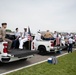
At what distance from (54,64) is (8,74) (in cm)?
305

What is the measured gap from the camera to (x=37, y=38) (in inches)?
542

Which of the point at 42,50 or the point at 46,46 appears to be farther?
the point at 42,50

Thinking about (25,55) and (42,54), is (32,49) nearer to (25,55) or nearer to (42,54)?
(25,55)

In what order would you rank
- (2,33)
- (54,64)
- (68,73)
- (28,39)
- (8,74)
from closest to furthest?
(8,74) < (68,73) < (2,33) < (54,64) < (28,39)

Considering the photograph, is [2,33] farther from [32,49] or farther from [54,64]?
[54,64]

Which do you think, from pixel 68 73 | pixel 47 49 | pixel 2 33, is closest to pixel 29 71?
pixel 68 73

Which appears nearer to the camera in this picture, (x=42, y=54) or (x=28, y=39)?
(x=28, y=39)

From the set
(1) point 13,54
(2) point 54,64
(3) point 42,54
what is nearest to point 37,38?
(3) point 42,54

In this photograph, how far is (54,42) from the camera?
1370cm

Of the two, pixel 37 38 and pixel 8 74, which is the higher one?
pixel 37 38

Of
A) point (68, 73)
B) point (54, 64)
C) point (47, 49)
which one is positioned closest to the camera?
point (68, 73)

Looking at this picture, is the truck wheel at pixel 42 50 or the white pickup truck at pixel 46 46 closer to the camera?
the white pickup truck at pixel 46 46

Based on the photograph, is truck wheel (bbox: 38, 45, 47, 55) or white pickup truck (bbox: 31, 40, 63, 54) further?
truck wheel (bbox: 38, 45, 47, 55)

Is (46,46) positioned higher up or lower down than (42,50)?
higher up
